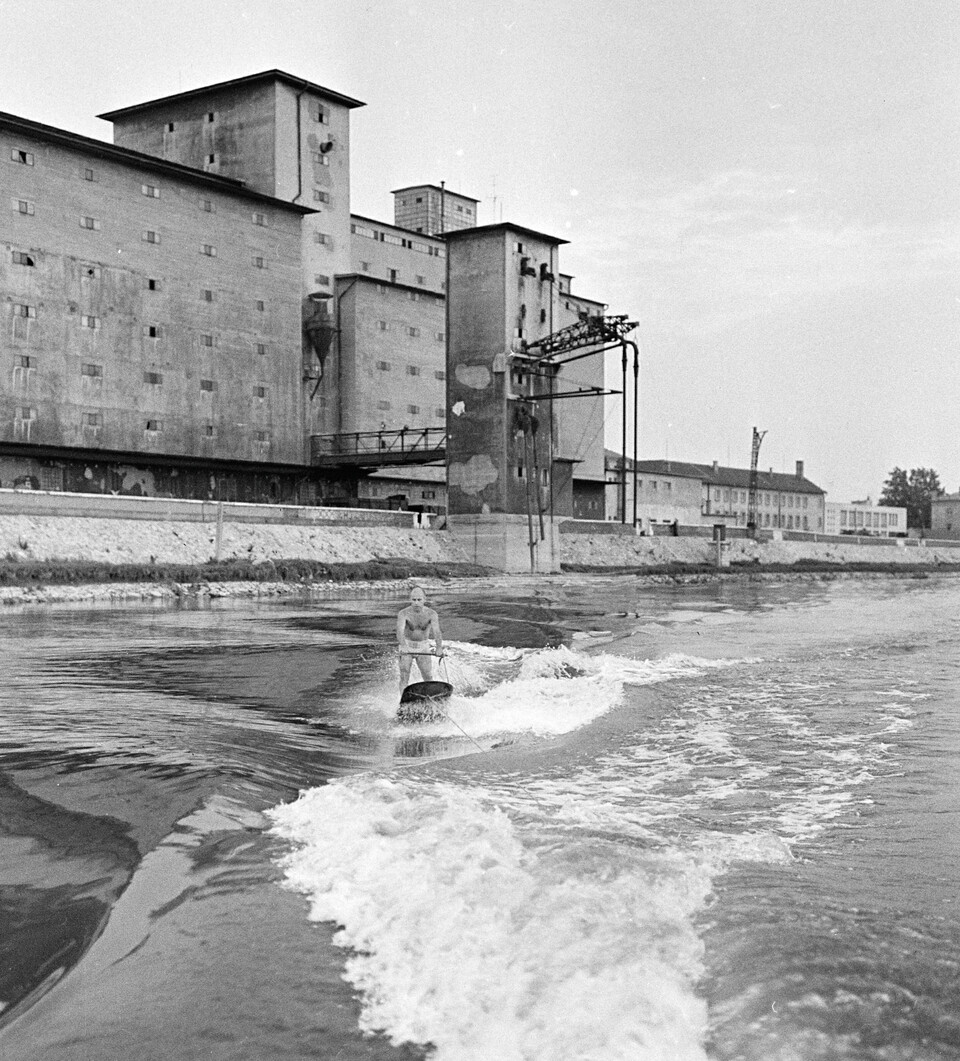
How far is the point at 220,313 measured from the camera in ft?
176

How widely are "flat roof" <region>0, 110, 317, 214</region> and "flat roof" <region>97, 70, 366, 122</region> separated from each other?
5814 mm

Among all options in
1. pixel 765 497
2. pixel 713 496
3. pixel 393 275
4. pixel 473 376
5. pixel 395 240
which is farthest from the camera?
pixel 765 497

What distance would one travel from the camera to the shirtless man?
44.7 ft

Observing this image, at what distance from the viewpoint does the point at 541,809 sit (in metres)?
8.46

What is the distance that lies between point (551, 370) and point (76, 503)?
2609cm

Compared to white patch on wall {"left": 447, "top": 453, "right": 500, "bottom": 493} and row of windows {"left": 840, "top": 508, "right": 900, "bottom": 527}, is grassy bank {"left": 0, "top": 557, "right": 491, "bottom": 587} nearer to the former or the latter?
white patch on wall {"left": 447, "top": 453, "right": 500, "bottom": 493}

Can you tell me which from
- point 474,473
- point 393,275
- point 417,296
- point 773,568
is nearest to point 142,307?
point 474,473

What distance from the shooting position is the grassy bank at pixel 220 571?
32531mm

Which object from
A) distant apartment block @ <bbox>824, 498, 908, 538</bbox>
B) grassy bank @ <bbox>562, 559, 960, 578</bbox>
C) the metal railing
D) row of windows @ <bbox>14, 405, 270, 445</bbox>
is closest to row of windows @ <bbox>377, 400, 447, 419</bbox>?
the metal railing

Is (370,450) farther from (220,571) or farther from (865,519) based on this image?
(865,519)

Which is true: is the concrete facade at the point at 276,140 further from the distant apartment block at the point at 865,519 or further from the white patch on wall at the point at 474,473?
the distant apartment block at the point at 865,519

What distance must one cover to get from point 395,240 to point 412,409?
530 inches

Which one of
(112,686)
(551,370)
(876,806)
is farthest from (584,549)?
(876,806)

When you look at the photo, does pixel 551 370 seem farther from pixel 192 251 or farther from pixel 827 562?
pixel 827 562
